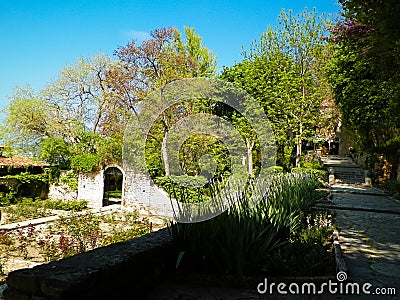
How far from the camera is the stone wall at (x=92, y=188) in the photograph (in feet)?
54.2

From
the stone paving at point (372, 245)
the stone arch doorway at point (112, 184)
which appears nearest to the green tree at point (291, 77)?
the stone arch doorway at point (112, 184)

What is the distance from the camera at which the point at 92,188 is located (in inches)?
658

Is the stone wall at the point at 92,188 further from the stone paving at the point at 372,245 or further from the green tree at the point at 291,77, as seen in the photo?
the stone paving at the point at 372,245

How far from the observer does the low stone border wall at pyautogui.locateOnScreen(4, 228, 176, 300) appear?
195cm

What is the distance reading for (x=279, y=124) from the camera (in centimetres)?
1758

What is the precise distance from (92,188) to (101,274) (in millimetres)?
15291

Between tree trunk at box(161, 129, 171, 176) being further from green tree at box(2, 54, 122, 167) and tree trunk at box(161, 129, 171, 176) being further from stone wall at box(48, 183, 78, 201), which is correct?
stone wall at box(48, 183, 78, 201)

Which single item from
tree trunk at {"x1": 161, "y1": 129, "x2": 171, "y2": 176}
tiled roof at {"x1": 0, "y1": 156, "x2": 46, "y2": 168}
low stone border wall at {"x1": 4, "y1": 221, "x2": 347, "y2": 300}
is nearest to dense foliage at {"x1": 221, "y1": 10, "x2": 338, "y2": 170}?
tree trunk at {"x1": 161, "y1": 129, "x2": 171, "y2": 176}

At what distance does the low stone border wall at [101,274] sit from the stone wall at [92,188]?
558 inches

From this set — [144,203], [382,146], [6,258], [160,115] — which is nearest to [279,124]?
[382,146]

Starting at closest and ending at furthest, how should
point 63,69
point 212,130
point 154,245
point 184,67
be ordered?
point 154,245 < point 212,130 < point 184,67 < point 63,69

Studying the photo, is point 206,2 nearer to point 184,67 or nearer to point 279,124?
point 184,67

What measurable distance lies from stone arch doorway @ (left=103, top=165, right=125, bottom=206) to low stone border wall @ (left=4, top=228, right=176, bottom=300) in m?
14.0

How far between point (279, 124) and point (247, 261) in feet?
49.6
